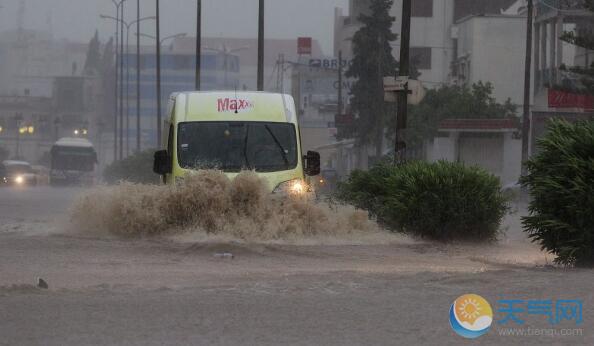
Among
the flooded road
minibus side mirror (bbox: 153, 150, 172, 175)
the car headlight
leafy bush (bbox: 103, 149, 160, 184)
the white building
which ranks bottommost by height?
leafy bush (bbox: 103, 149, 160, 184)

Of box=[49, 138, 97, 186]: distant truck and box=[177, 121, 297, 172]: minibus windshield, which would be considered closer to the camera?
box=[177, 121, 297, 172]: minibus windshield

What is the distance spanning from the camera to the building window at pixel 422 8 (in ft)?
307

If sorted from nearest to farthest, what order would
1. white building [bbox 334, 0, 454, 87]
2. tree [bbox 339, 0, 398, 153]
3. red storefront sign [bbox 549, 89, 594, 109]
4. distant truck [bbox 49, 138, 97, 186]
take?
red storefront sign [bbox 549, 89, 594, 109] < tree [bbox 339, 0, 398, 153] < distant truck [bbox 49, 138, 97, 186] < white building [bbox 334, 0, 454, 87]

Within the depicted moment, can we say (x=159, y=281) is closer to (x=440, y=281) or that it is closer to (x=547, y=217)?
(x=440, y=281)

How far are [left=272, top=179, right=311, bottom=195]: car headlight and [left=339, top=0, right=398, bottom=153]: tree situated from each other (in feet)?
172

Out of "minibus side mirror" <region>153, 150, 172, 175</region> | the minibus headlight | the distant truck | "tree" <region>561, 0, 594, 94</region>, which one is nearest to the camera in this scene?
"minibus side mirror" <region>153, 150, 172, 175</region>

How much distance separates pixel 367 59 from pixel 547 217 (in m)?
59.8

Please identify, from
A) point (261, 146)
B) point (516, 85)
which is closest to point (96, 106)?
point (516, 85)

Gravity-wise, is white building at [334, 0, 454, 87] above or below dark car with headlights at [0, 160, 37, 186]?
above

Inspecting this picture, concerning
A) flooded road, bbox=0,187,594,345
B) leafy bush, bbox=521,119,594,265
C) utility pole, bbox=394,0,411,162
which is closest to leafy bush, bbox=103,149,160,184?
utility pole, bbox=394,0,411,162

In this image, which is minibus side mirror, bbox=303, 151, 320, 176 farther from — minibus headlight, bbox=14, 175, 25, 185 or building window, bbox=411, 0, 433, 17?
building window, bbox=411, 0, 433, 17

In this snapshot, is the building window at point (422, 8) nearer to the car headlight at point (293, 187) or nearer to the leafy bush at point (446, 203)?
the leafy bush at point (446, 203)

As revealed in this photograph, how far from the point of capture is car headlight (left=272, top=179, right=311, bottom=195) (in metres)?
18.7

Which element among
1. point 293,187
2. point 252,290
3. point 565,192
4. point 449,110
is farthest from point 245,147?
point 449,110
